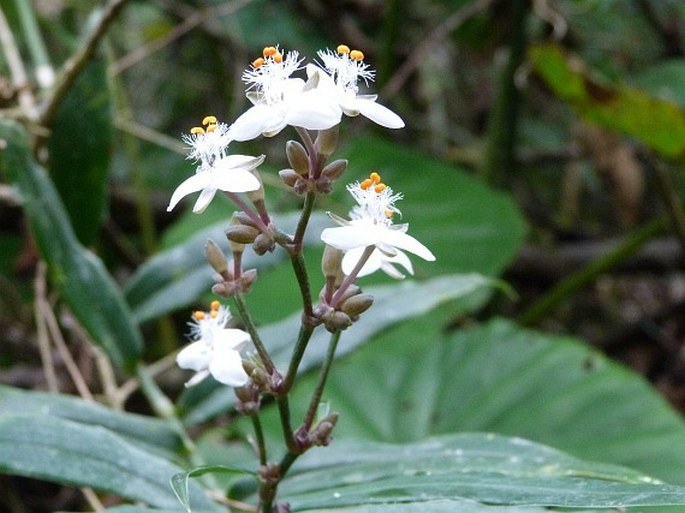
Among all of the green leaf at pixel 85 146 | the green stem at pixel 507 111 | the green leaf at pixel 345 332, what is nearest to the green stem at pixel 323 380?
the green leaf at pixel 345 332

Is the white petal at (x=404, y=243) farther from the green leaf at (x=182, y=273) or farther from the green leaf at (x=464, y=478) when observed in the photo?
the green leaf at (x=182, y=273)

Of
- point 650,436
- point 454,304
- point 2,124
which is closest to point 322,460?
point 2,124

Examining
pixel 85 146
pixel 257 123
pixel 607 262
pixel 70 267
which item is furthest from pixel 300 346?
pixel 607 262

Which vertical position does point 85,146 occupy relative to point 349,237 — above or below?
above

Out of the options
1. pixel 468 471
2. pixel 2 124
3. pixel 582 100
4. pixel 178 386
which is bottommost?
pixel 468 471

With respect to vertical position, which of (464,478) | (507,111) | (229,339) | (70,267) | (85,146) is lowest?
(464,478)

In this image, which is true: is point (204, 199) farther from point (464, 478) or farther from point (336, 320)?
point (464, 478)

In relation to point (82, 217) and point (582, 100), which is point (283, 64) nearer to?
point (82, 217)
